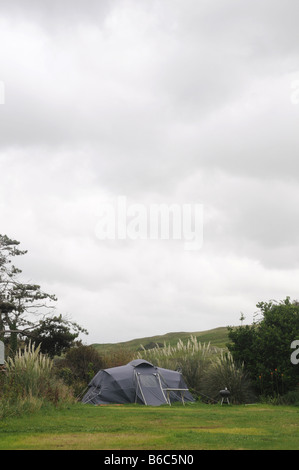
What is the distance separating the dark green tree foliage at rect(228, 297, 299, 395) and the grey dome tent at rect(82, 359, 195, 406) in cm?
306

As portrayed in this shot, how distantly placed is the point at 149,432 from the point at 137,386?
11.9m

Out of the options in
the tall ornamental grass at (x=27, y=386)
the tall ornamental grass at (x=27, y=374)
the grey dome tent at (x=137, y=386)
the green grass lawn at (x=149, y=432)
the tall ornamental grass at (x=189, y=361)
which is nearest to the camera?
the green grass lawn at (x=149, y=432)

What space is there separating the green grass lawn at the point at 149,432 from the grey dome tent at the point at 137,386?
7.07 m

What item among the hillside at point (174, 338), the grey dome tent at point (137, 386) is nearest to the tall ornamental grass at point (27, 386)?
the grey dome tent at point (137, 386)

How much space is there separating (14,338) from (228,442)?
2438 cm

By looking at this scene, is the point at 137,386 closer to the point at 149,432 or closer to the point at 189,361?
the point at 189,361

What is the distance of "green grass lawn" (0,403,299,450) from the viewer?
29.5ft

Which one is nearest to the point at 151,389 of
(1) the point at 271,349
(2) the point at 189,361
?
(2) the point at 189,361

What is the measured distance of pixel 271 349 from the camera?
21969 mm

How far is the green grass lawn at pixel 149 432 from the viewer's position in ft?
29.5

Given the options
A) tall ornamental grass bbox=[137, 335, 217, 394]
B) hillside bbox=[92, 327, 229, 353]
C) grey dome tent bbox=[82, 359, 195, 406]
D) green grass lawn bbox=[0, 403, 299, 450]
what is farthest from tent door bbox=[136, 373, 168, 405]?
hillside bbox=[92, 327, 229, 353]

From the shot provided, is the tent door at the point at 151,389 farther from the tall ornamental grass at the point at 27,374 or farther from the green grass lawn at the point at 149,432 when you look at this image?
the tall ornamental grass at the point at 27,374

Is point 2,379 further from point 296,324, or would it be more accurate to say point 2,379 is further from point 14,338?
point 14,338
